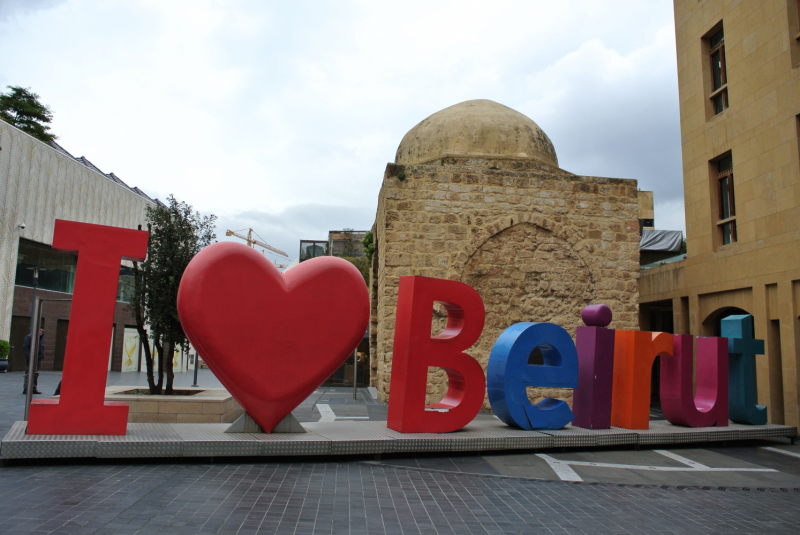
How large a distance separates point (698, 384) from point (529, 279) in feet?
12.0

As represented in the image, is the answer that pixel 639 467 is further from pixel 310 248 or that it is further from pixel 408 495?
pixel 310 248

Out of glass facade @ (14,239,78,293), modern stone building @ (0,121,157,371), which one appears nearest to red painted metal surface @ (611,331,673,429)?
modern stone building @ (0,121,157,371)

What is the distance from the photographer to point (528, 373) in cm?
732

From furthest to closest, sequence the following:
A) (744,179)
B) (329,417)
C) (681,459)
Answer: (744,179)
(329,417)
(681,459)

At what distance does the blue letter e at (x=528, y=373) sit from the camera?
7230 millimetres

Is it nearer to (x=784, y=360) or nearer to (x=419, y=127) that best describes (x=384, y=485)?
(x=784, y=360)

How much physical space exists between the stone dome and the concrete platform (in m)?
6.64

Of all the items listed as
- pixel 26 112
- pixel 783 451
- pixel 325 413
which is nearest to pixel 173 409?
pixel 325 413

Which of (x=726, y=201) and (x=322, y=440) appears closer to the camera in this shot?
(x=322, y=440)

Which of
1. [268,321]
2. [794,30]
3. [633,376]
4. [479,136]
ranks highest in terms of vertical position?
[794,30]

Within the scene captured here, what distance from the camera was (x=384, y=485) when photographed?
5.19 m

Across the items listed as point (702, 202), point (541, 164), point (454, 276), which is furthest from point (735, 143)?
point (454, 276)

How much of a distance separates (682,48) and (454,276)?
742 cm

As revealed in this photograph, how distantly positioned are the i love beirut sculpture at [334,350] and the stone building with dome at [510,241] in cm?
314
